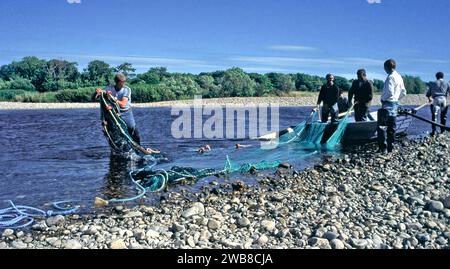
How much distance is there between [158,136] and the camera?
17828 millimetres

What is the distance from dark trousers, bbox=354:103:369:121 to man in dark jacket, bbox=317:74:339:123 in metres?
0.63

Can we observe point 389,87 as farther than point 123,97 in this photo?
No

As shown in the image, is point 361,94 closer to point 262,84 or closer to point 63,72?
point 63,72

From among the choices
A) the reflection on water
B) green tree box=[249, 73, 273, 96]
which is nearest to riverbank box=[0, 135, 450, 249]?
the reflection on water

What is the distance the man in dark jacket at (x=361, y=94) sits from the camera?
1203cm

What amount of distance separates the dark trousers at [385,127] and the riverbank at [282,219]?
2.29m

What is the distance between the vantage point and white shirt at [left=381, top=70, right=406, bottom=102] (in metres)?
9.90

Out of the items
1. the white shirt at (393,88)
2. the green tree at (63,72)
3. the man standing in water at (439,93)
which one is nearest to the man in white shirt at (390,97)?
the white shirt at (393,88)

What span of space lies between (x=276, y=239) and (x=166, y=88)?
154ft

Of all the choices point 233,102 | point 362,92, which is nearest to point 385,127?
point 362,92

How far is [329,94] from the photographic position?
1294 cm

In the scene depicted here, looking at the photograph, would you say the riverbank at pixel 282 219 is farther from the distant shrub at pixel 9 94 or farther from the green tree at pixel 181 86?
the green tree at pixel 181 86

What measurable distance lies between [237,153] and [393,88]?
4516 millimetres
